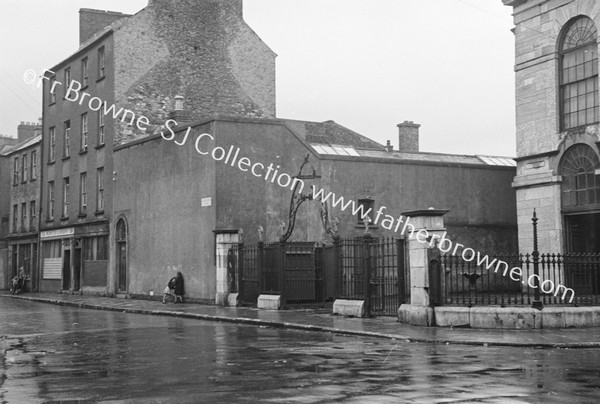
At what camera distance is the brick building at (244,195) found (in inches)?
1095

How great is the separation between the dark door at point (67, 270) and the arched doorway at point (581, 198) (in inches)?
1029

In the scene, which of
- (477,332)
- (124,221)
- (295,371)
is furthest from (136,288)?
(295,371)

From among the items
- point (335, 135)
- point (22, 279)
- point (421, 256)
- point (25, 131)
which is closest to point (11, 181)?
point (25, 131)

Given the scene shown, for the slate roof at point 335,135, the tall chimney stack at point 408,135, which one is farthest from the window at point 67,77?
the tall chimney stack at point 408,135

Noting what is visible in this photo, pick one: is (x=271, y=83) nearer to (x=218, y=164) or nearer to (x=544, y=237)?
(x=218, y=164)

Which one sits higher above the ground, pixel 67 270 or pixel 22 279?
pixel 67 270

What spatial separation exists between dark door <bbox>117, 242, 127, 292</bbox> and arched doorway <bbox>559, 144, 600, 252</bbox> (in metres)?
19.1

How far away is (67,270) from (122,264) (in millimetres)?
7680

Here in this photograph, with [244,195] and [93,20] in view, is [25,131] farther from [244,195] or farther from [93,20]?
[244,195]

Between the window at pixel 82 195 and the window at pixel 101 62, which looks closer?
the window at pixel 101 62

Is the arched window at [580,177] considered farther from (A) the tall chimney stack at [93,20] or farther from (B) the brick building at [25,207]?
(B) the brick building at [25,207]

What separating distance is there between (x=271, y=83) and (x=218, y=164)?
13226 millimetres

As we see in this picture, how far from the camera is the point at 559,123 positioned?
2686cm

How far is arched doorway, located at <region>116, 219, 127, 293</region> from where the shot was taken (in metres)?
34.5
